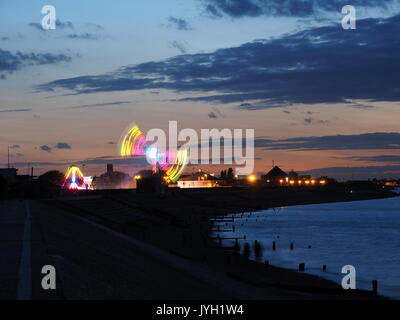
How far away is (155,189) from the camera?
172 m

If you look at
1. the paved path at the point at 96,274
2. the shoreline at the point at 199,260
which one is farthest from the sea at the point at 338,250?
the paved path at the point at 96,274

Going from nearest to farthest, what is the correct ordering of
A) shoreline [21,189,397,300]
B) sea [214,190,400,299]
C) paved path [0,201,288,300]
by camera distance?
Result: paved path [0,201,288,300], shoreline [21,189,397,300], sea [214,190,400,299]

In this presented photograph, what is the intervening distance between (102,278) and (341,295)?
1526cm

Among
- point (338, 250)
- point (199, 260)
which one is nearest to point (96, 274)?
point (199, 260)

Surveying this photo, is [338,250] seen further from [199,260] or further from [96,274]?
[96,274]

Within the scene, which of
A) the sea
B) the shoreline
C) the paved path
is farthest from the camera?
the sea

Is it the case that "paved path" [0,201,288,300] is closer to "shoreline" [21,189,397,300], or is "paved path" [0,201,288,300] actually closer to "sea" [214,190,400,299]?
"shoreline" [21,189,397,300]

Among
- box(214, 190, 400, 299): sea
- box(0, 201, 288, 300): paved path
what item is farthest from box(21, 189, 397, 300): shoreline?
box(214, 190, 400, 299): sea

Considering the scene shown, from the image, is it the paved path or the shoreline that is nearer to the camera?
the paved path

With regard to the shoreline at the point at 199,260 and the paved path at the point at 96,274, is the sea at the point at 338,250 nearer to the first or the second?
the shoreline at the point at 199,260
